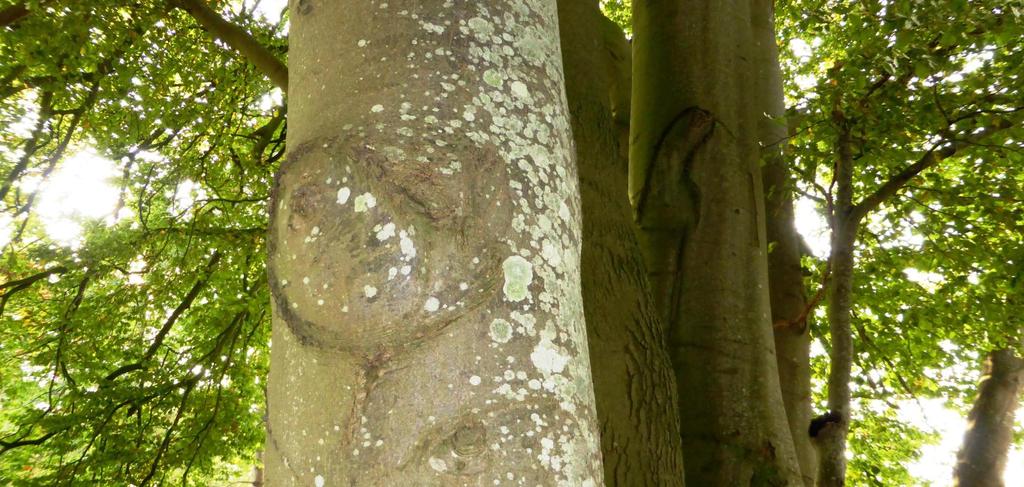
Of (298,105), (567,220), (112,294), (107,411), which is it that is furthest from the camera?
(112,294)

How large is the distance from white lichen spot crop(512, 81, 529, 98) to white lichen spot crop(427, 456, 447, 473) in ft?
2.01

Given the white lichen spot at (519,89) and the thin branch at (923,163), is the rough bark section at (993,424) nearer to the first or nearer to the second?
the thin branch at (923,163)

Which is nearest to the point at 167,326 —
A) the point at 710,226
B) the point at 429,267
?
the point at 710,226

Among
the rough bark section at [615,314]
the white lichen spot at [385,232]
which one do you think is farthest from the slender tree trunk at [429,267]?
the rough bark section at [615,314]

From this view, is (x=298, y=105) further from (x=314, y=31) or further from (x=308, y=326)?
(x=308, y=326)

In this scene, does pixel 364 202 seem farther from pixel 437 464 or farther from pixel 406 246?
pixel 437 464

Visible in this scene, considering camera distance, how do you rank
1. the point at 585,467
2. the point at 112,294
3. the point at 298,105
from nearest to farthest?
the point at 585,467, the point at 298,105, the point at 112,294

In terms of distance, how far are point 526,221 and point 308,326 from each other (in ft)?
1.24

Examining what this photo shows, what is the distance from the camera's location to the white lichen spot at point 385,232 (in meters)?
0.96

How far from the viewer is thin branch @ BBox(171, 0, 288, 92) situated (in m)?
3.93

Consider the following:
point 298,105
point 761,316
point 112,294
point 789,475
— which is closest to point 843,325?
point 761,316

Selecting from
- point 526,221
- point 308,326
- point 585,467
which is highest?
point 526,221

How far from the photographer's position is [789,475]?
270 cm

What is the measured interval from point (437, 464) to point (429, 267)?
28 centimetres
